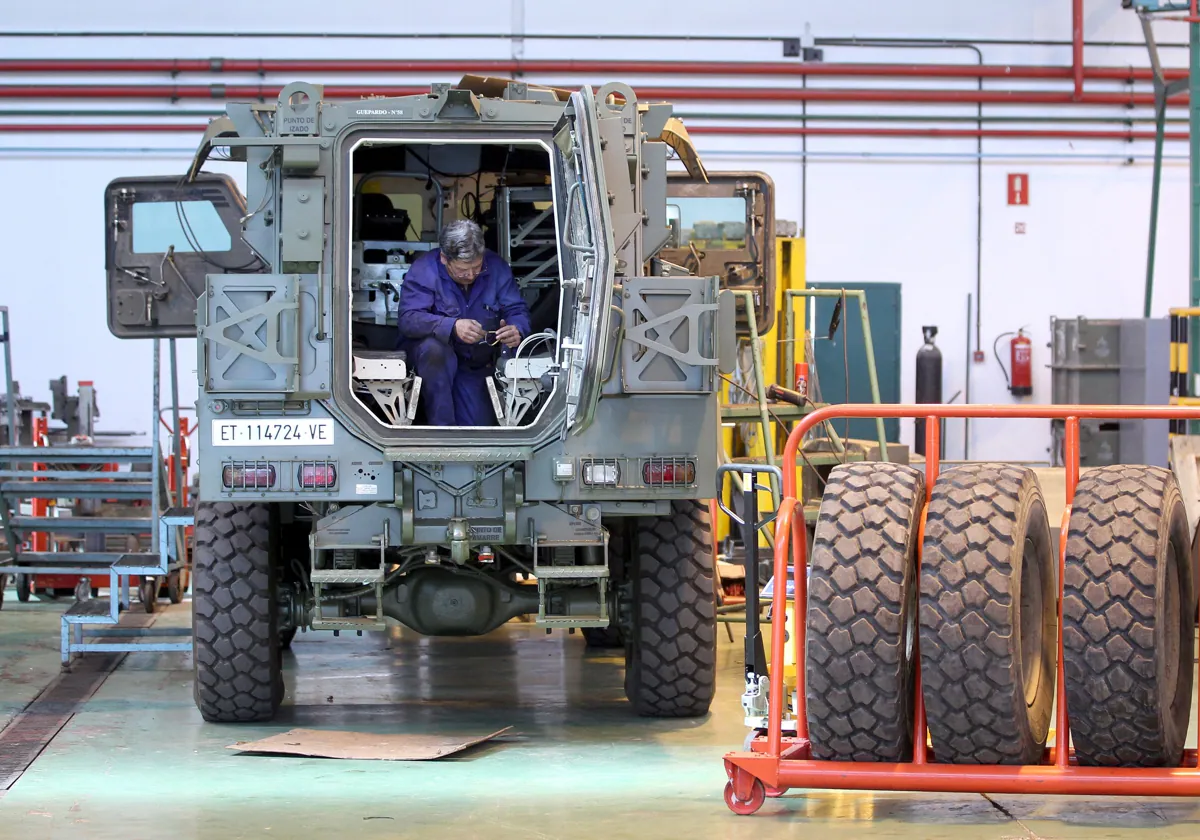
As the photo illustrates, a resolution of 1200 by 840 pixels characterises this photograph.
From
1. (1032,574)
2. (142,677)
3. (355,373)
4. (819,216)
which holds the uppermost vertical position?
Answer: (819,216)

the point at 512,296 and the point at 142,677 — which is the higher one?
the point at 512,296

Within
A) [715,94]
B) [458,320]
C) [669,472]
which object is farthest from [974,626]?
[715,94]

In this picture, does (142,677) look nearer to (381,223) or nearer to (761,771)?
(381,223)

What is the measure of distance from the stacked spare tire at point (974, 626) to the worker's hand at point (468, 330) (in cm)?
233

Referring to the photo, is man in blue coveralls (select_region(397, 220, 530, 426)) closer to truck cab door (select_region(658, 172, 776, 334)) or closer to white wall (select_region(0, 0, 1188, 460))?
truck cab door (select_region(658, 172, 776, 334))

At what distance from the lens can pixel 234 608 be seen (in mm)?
6223

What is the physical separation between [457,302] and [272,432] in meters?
1.15

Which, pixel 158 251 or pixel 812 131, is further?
pixel 812 131

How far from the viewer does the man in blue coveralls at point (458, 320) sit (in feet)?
21.9

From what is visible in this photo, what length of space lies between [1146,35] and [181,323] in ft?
34.4

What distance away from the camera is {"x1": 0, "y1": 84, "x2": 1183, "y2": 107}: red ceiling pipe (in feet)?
49.7

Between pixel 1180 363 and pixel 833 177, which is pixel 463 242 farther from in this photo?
pixel 833 177

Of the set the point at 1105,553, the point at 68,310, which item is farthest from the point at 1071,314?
the point at 1105,553

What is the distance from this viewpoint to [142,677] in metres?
7.60
